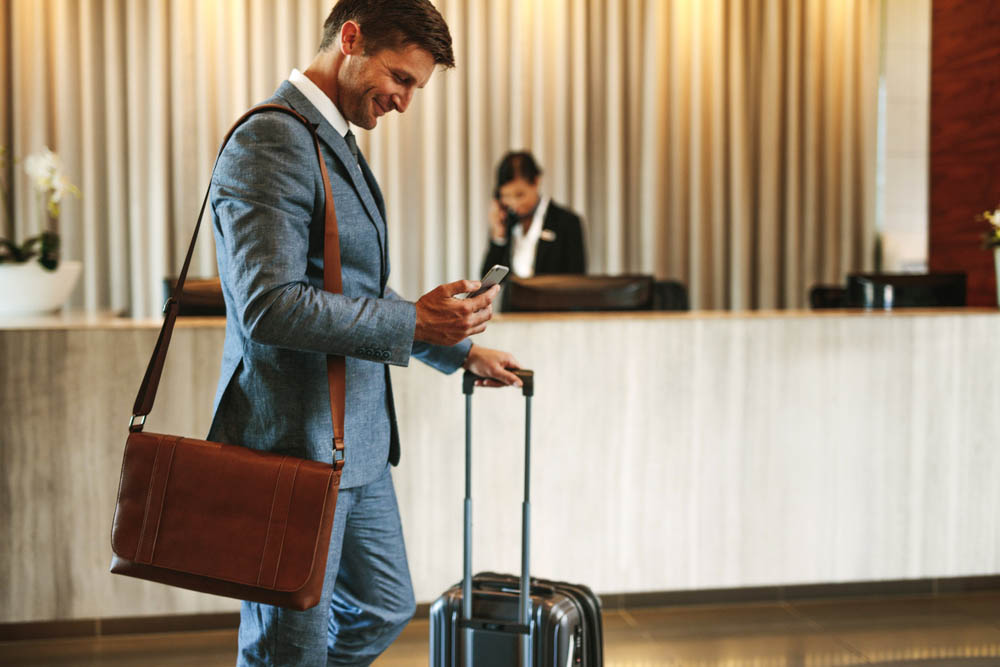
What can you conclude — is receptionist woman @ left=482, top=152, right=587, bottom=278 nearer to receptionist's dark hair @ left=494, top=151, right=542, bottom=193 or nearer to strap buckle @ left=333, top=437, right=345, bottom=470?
receptionist's dark hair @ left=494, top=151, right=542, bottom=193

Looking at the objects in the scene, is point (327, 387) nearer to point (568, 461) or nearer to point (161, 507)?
point (161, 507)

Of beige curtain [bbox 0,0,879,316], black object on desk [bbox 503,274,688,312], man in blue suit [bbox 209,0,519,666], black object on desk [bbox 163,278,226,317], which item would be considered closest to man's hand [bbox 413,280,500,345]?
man in blue suit [bbox 209,0,519,666]

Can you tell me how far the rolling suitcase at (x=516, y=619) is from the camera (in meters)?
1.75

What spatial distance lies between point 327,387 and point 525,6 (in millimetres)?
4942

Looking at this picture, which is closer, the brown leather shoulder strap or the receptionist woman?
the brown leather shoulder strap

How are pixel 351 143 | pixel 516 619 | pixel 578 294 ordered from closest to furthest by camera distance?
1. pixel 351 143
2. pixel 516 619
3. pixel 578 294

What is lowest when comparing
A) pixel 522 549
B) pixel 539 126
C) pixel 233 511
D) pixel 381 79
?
pixel 522 549

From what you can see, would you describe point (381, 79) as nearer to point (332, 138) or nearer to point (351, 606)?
point (332, 138)

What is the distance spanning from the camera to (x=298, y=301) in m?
1.32

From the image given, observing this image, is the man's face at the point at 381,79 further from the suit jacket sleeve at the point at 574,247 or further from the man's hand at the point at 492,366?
the suit jacket sleeve at the point at 574,247

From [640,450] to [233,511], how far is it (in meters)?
1.68

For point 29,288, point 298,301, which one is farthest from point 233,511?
point 29,288

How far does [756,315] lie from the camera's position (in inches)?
117

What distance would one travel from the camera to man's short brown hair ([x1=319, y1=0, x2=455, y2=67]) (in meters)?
1.44
